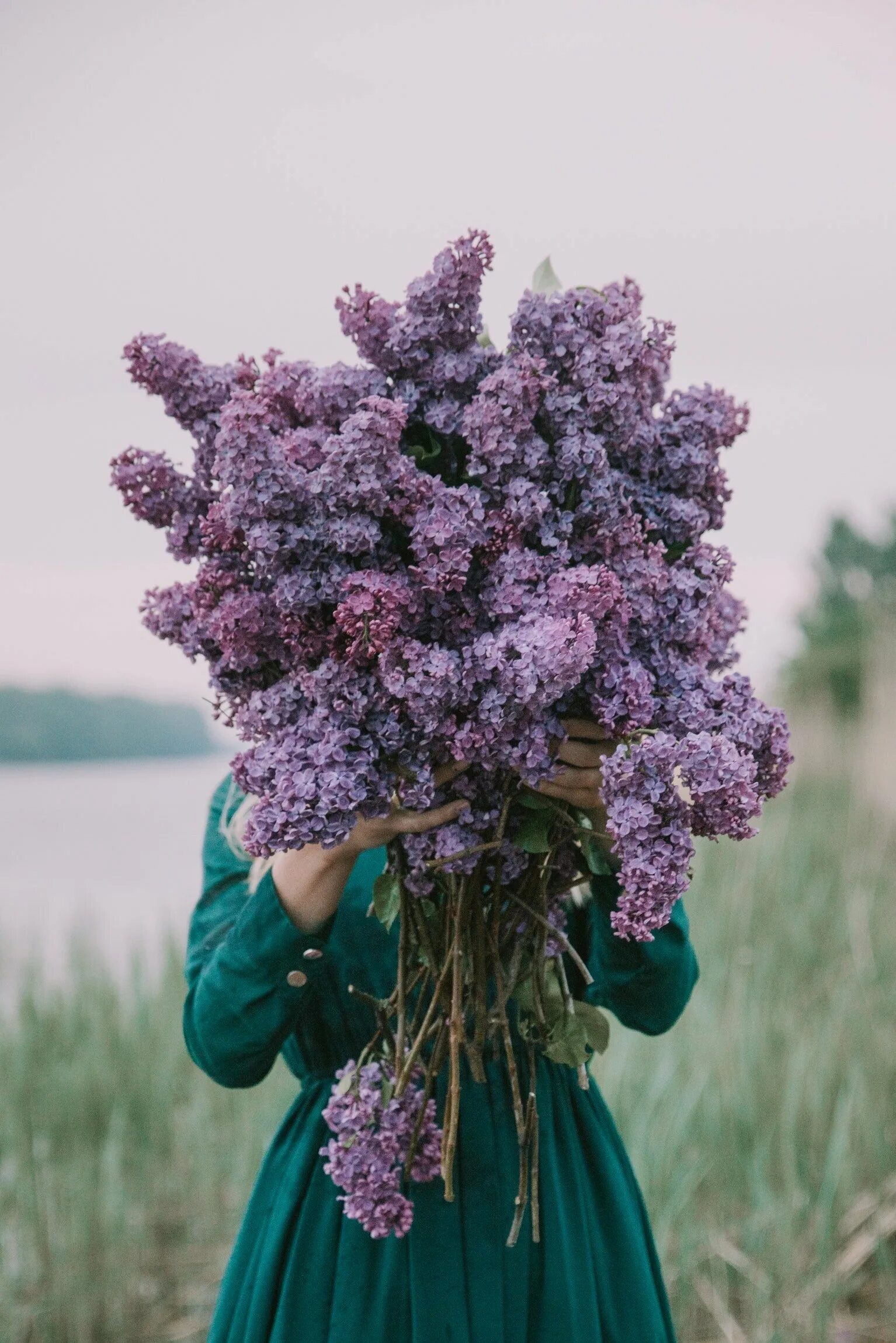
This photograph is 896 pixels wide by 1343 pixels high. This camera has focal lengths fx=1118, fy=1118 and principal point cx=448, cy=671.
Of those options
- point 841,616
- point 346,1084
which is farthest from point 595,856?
point 841,616

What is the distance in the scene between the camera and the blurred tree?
40.2ft

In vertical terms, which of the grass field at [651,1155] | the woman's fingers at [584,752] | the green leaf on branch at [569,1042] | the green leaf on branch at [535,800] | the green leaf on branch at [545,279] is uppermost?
the green leaf on branch at [545,279]

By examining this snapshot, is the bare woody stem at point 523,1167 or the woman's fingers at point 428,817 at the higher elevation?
the woman's fingers at point 428,817

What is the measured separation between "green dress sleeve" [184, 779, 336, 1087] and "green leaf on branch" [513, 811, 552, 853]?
0.91 ft

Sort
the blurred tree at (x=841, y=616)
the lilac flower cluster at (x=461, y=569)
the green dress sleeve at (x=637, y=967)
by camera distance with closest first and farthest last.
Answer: the lilac flower cluster at (x=461, y=569), the green dress sleeve at (x=637, y=967), the blurred tree at (x=841, y=616)

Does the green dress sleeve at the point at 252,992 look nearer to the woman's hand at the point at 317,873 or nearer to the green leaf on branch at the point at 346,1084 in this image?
the woman's hand at the point at 317,873

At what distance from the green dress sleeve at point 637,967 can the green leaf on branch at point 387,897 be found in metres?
0.25

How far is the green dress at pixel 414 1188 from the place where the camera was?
1.12m

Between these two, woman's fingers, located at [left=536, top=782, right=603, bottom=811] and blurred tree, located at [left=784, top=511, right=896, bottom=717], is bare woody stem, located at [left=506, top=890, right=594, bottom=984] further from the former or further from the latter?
blurred tree, located at [left=784, top=511, right=896, bottom=717]

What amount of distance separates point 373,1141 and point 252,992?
223mm

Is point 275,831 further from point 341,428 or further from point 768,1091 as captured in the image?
point 768,1091

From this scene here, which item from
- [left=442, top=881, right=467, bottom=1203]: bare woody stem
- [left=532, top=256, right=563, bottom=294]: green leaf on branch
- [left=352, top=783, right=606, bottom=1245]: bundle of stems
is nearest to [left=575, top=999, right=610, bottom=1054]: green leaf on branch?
[left=352, top=783, right=606, bottom=1245]: bundle of stems

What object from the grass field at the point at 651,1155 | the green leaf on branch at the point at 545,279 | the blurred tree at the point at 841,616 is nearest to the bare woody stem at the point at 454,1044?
the green leaf on branch at the point at 545,279

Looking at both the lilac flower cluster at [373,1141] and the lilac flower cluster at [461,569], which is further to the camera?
the lilac flower cluster at [373,1141]
